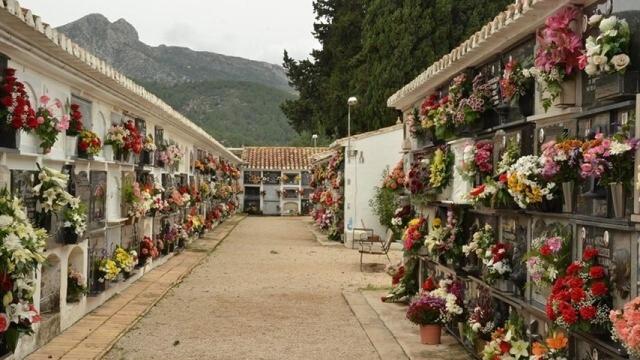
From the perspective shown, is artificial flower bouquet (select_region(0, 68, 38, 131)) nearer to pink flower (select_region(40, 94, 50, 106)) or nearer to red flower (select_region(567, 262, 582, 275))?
pink flower (select_region(40, 94, 50, 106))

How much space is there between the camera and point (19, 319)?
594 cm

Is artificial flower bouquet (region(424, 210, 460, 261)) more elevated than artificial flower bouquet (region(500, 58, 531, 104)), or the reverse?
artificial flower bouquet (region(500, 58, 531, 104))

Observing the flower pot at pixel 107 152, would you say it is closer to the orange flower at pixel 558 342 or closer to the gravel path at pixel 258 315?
the gravel path at pixel 258 315

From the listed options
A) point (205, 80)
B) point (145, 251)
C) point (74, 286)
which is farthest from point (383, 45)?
point (205, 80)

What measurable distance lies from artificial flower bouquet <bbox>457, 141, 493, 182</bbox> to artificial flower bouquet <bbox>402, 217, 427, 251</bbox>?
2.56m

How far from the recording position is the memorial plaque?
994 centimetres

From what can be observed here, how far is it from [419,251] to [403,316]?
3.15ft

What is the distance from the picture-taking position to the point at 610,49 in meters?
4.17

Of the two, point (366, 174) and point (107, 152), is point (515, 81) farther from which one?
point (366, 174)

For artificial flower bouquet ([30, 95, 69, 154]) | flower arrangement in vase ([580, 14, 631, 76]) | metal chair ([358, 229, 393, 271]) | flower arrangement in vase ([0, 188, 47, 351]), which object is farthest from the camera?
metal chair ([358, 229, 393, 271])

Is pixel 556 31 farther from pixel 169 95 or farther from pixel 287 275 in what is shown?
pixel 169 95

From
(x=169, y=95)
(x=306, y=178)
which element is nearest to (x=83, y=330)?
(x=306, y=178)

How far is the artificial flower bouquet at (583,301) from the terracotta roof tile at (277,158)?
39.5 m

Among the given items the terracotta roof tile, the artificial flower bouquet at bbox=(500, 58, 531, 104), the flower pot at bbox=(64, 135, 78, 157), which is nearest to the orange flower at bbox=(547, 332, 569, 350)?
the artificial flower bouquet at bbox=(500, 58, 531, 104)
